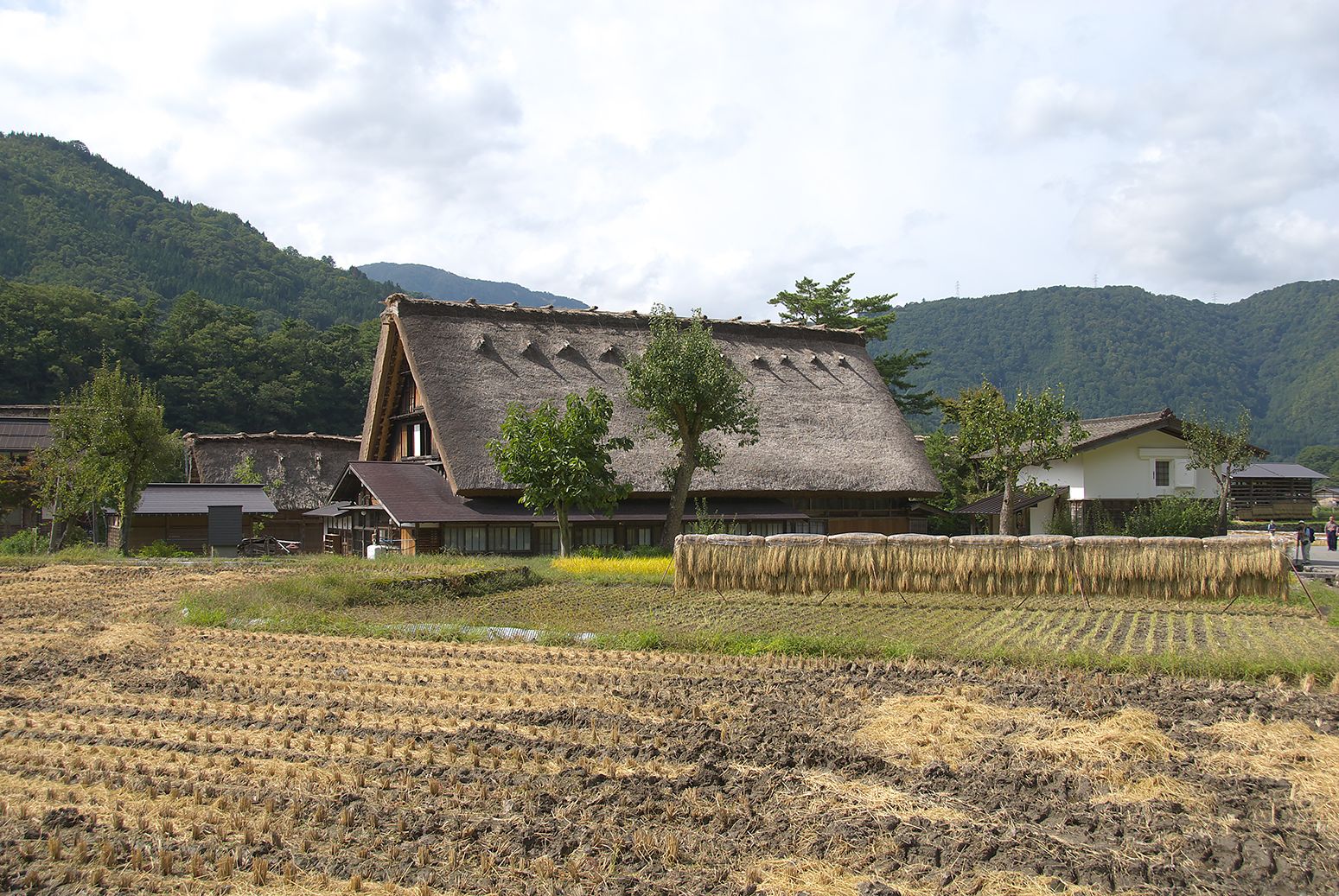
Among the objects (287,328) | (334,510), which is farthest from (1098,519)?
(287,328)

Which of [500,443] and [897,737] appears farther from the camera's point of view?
[500,443]

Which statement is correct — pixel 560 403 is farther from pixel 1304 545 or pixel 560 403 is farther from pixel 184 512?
pixel 1304 545

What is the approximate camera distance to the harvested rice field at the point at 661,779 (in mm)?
5328

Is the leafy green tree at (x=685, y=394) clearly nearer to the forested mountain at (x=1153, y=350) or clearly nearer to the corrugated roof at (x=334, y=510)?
the corrugated roof at (x=334, y=510)

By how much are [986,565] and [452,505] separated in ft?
43.8

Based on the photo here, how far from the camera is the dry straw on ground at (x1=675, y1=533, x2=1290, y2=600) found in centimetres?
1506

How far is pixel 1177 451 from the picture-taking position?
31.6 meters

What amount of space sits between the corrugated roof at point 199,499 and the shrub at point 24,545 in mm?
2587

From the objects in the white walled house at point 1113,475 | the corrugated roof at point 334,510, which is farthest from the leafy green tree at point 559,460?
the white walled house at point 1113,475

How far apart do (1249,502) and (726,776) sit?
44.3 meters

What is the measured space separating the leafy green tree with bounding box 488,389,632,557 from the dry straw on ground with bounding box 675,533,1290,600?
5856 millimetres

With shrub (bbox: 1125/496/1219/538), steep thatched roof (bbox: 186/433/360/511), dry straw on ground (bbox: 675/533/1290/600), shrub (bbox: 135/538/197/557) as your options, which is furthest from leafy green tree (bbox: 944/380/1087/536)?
steep thatched roof (bbox: 186/433/360/511)

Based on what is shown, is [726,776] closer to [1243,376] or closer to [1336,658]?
[1336,658]

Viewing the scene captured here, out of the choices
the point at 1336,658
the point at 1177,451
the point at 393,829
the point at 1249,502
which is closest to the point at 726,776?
the point at 393,829
